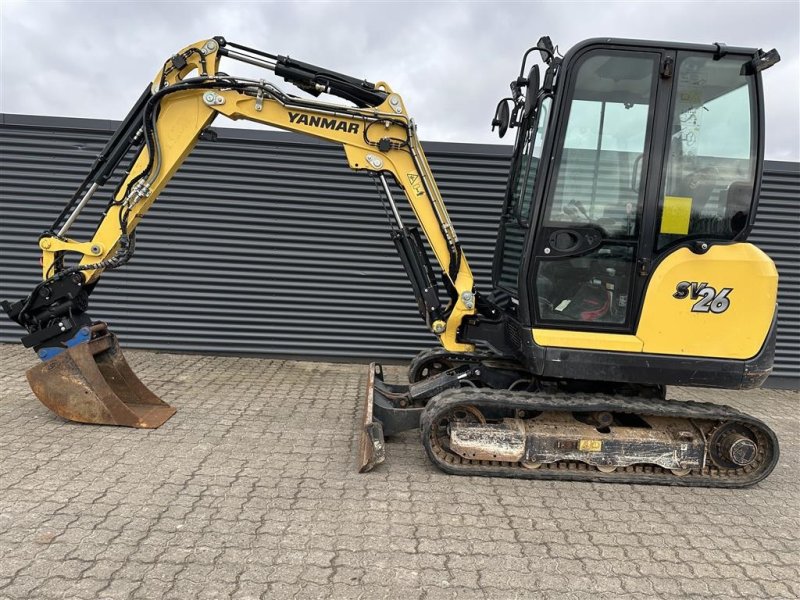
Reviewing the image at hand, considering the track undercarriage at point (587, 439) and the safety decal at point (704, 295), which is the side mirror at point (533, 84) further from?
the track undercarriage at point (587, 439)

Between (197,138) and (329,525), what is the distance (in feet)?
10.3

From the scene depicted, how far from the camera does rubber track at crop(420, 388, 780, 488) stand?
3561mm

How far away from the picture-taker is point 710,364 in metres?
3.53

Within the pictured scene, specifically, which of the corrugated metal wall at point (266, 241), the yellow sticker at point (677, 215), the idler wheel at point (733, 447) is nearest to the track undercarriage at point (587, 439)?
the idler wheel at point (733, 447)

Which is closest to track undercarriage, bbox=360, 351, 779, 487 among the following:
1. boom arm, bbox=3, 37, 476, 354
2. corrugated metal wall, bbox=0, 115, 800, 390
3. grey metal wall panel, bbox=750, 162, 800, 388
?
boom arm, bbox=3, 37, 476, 354

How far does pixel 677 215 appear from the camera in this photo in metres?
3.49

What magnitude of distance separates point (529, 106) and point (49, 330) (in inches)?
165

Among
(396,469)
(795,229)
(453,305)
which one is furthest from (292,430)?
(795,229)

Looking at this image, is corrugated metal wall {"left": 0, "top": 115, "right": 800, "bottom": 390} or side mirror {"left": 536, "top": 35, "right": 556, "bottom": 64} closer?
side mirror {"left": 536, "top": 35, "right": 556, "bottom": 64}

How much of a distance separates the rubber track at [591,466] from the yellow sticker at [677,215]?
1.23 metres

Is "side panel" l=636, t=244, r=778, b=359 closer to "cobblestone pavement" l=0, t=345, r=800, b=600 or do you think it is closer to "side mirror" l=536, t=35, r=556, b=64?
"cobblestone pavement" l=0, t=345, r=800, b=600

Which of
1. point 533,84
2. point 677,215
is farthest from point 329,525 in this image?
point 533,84

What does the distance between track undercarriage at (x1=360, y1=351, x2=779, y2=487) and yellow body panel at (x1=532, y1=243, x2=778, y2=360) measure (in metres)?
0.43

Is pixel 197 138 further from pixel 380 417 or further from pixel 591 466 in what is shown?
pixel 591 466
